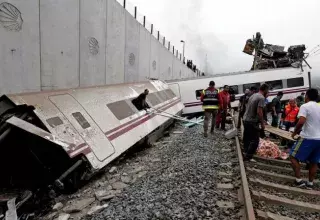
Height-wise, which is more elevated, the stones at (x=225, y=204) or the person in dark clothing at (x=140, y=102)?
the person in dark clothing at (x=140, y=102)

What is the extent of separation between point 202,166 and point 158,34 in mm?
18319

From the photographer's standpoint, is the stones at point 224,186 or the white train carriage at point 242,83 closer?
the stones at point 224,186

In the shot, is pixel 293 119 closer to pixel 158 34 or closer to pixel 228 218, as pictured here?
pixel 228 218

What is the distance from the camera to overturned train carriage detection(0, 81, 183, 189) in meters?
4.38

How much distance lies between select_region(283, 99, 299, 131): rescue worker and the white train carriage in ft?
24.5

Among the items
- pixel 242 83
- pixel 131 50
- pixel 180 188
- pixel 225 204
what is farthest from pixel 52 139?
pixel 242 83

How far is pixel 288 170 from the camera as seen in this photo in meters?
6.16

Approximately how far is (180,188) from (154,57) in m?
16.4

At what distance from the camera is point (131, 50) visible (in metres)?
15.0

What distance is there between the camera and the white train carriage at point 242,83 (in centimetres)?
1678

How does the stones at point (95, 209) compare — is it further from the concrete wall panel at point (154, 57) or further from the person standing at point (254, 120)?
the concrete wall panel at point (154, 57)

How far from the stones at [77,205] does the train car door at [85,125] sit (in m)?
0.86

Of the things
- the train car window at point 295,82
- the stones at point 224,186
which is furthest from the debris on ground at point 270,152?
the train car window at point 295,82

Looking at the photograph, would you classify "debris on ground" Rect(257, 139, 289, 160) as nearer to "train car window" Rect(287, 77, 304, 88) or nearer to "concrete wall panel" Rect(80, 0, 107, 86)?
"concrete wall panel" Rect(80, 0, 107, 86)
